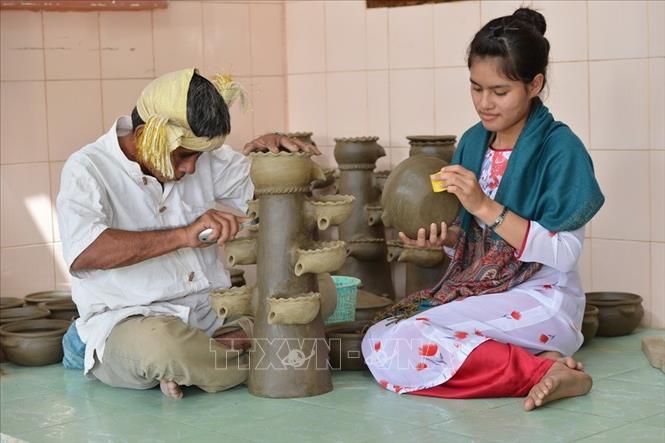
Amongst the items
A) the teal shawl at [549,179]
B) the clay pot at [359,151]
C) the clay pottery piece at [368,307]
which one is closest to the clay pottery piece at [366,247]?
the clay pot at [359,151]

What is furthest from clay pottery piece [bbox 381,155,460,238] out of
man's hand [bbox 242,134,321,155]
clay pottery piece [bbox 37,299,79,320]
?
clay pottery piece [bbox 37,299,79,320]

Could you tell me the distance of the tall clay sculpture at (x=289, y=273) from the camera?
14.0 feet

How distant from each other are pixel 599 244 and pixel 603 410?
5.34ft

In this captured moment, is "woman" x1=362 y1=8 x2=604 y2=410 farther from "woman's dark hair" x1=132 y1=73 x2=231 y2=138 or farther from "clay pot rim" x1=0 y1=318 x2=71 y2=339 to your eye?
"clay pot rim" x1=0 y1=318 x2=71 y2=339

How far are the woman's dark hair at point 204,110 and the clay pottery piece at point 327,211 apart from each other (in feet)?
1.55

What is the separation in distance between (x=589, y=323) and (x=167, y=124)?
2096 millimetres

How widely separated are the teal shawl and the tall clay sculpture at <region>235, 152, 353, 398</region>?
0.67 meters

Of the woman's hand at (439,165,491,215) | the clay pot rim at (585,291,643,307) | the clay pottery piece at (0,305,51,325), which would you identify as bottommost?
the clay pottery piece at (0,305,51,325)

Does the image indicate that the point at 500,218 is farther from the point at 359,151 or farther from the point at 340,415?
the point at 359,151

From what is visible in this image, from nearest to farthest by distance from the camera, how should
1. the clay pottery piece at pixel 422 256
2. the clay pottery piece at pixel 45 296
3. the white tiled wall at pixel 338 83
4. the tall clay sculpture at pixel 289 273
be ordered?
the tall clay sculpture at pixel 289 273 → the white tiled wall at pixel 338 83 → the clay pottery piece at pixel 422 256 → the clay pottery piece at pixel 45 296

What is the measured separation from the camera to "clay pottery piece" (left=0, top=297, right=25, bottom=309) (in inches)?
219

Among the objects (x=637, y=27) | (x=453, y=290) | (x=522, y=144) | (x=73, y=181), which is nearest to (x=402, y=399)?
(x=453, y=290)

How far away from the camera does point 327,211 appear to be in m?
4.28

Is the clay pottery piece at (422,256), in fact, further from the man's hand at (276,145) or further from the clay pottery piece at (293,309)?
the clay pottery piece at (293,309)
